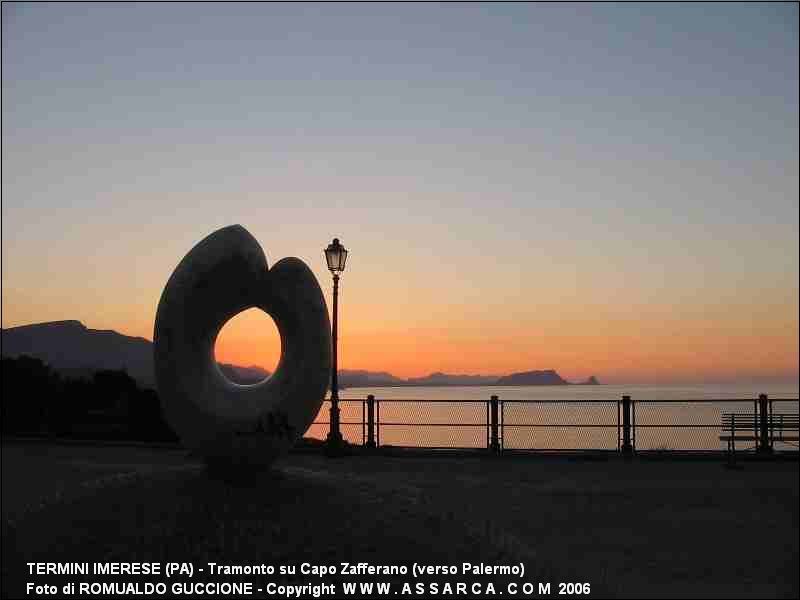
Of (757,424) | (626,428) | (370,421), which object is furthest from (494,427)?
(757,424)

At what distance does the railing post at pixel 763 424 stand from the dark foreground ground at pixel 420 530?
17.0 feet

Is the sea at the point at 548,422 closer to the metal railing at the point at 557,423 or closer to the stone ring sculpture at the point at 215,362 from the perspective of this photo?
the metal railing at the point at 557,423

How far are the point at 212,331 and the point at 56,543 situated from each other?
2.71 metres

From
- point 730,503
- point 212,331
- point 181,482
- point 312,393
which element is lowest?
point 730,503

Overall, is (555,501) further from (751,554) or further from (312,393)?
(312,393)

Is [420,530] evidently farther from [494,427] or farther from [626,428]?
[626,428]

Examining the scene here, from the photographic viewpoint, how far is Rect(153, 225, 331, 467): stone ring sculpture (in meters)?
8.73

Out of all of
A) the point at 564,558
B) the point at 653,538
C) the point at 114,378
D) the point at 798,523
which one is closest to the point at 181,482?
the point at 564,558

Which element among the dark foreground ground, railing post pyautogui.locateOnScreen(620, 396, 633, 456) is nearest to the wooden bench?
railing post pyautogui.locateOnScreen(620, 396, 633, 456)

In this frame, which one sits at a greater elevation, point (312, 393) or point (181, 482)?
point (312, 393)

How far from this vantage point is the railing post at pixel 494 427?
59.3 ft

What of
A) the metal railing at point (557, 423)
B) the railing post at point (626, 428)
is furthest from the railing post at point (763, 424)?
the railing post at point (626, 428)

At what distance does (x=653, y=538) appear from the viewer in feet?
29.8

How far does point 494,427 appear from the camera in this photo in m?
18.2
